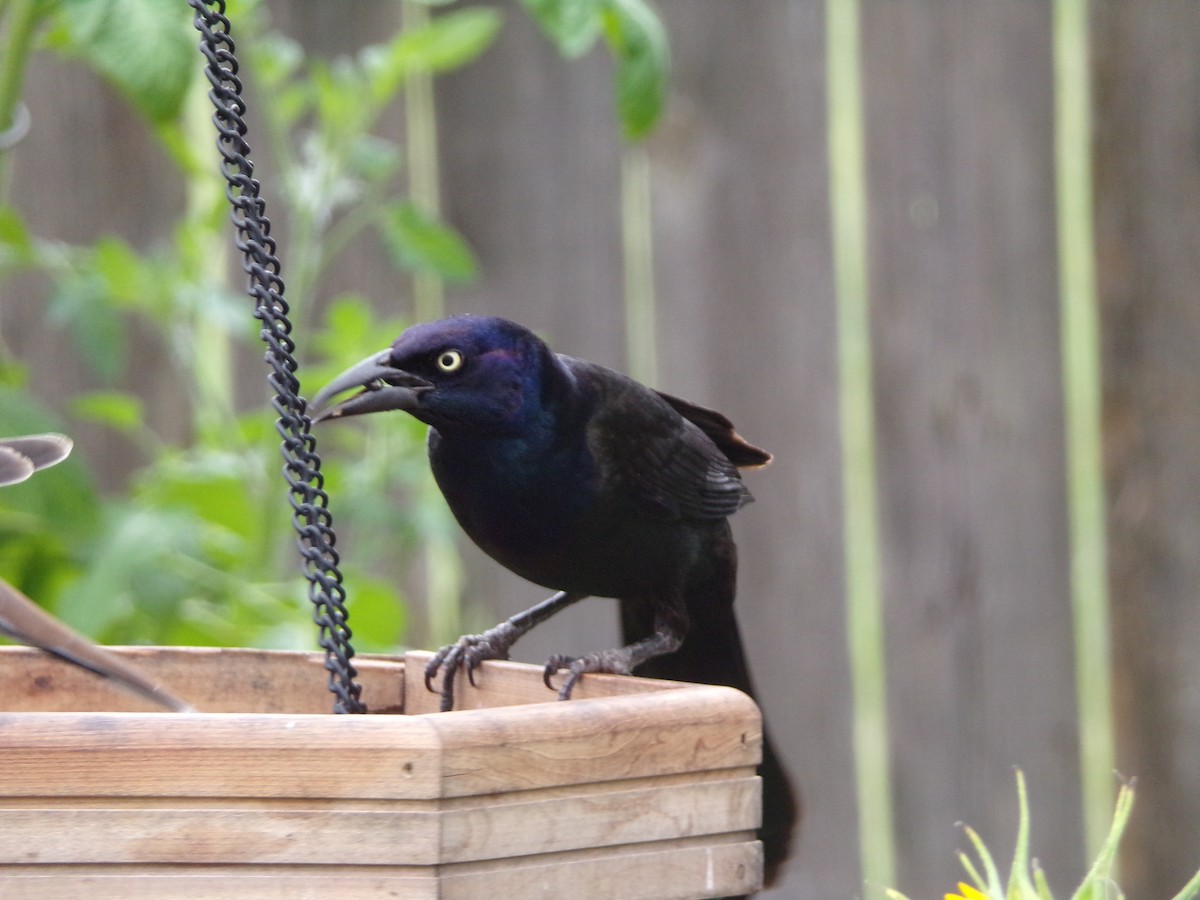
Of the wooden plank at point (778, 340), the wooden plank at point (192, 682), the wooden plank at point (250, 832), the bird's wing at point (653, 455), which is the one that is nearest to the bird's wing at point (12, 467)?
the wooden plank at point (192, 682)

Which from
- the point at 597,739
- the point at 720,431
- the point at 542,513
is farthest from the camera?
the point at 720,431

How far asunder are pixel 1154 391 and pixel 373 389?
1.74 metres

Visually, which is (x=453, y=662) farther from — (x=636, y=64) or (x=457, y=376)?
(x=636, y=64)

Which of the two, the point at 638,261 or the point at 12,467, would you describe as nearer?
the point at 12,467

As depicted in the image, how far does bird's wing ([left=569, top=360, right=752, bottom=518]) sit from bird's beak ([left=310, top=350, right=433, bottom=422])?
Answer: 34cm

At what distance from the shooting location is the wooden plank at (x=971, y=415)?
329 centimetres

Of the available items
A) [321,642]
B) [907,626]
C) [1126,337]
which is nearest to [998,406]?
[1126,337]

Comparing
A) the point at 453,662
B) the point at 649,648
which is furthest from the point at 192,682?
the point at 649,648

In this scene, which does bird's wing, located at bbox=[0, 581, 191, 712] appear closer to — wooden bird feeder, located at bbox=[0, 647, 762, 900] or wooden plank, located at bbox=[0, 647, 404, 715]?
wooden bird feeder, located at bbox=[0, 647, 762, 900]

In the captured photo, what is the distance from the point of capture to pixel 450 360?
214 cm

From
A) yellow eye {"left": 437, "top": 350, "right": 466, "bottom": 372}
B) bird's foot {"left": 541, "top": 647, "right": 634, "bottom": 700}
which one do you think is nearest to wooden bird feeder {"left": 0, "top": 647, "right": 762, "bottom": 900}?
bird's foot {"left": 541, "top": 647, "right": 634, "bottom": 700}

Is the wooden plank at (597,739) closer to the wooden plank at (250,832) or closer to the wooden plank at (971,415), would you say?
the wooden plank at (250,832)

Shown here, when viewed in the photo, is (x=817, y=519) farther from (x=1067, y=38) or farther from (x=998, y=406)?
(x=1067, y=38)

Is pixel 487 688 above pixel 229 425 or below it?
below
